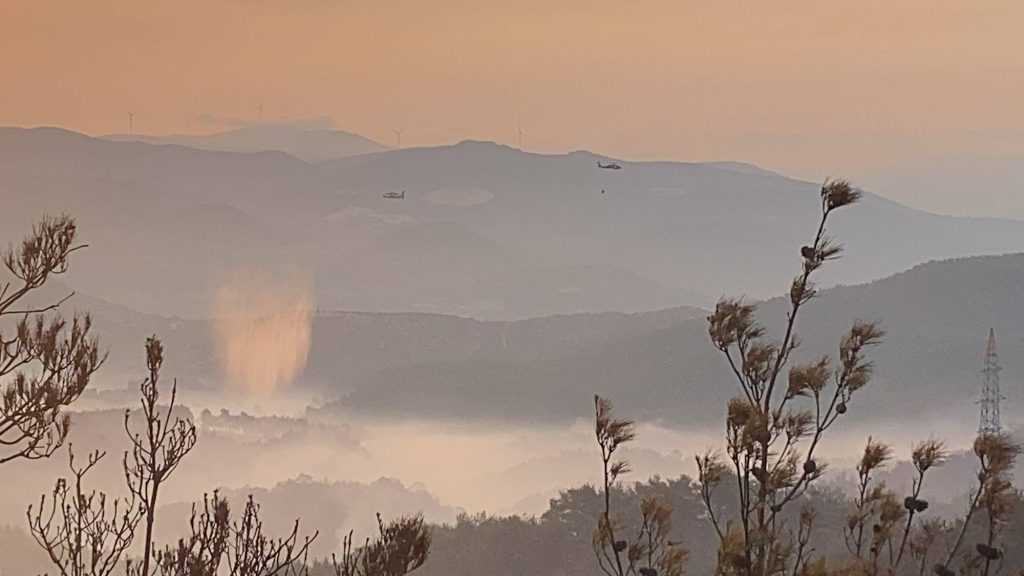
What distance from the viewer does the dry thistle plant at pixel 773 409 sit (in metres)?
3.17

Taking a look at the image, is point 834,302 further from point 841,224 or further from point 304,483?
point 841,224

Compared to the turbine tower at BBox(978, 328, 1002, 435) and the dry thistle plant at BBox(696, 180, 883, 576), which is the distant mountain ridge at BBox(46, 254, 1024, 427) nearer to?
the turbine tower at BBox(978, 328, 1002, 435)

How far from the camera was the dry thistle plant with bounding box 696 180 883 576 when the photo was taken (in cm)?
317

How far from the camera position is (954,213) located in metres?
145

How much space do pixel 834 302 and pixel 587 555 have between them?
1645 inches

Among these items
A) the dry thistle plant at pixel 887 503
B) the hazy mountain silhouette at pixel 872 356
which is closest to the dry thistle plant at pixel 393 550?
the dry thistle plant at pixel 887 503

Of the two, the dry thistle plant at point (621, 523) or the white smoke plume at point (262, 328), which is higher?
the white smoke plume at point (262, 328)

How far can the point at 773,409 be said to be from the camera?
3504 millimetres

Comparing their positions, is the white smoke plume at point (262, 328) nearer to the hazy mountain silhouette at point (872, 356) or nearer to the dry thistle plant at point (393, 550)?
the hazy mountain silhouette at point (872, 356)

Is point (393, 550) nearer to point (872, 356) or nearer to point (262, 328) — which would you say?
point (872, 356)

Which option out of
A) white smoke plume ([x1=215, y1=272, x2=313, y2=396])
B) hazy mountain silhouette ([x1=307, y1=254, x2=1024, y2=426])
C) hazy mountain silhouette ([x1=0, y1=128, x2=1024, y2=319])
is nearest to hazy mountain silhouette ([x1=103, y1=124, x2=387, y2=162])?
hazy mountain silhouette ([x1=0, y1=128, x2=1024, y2=319])

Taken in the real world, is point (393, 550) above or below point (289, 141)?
below

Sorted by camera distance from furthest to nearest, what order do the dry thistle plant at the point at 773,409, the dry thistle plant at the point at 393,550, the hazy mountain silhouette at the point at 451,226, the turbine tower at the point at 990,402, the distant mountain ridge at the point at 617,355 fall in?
the hazy mountain silhouette at the point at 451,226, the distant mountain ridge at the point at 617,355, the turbine tower at the point at 990,402, the dry thistle plant at the point at 393,550, the dry thistle plant at the point at 773,409

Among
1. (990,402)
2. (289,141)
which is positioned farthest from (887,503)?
(289,141)
